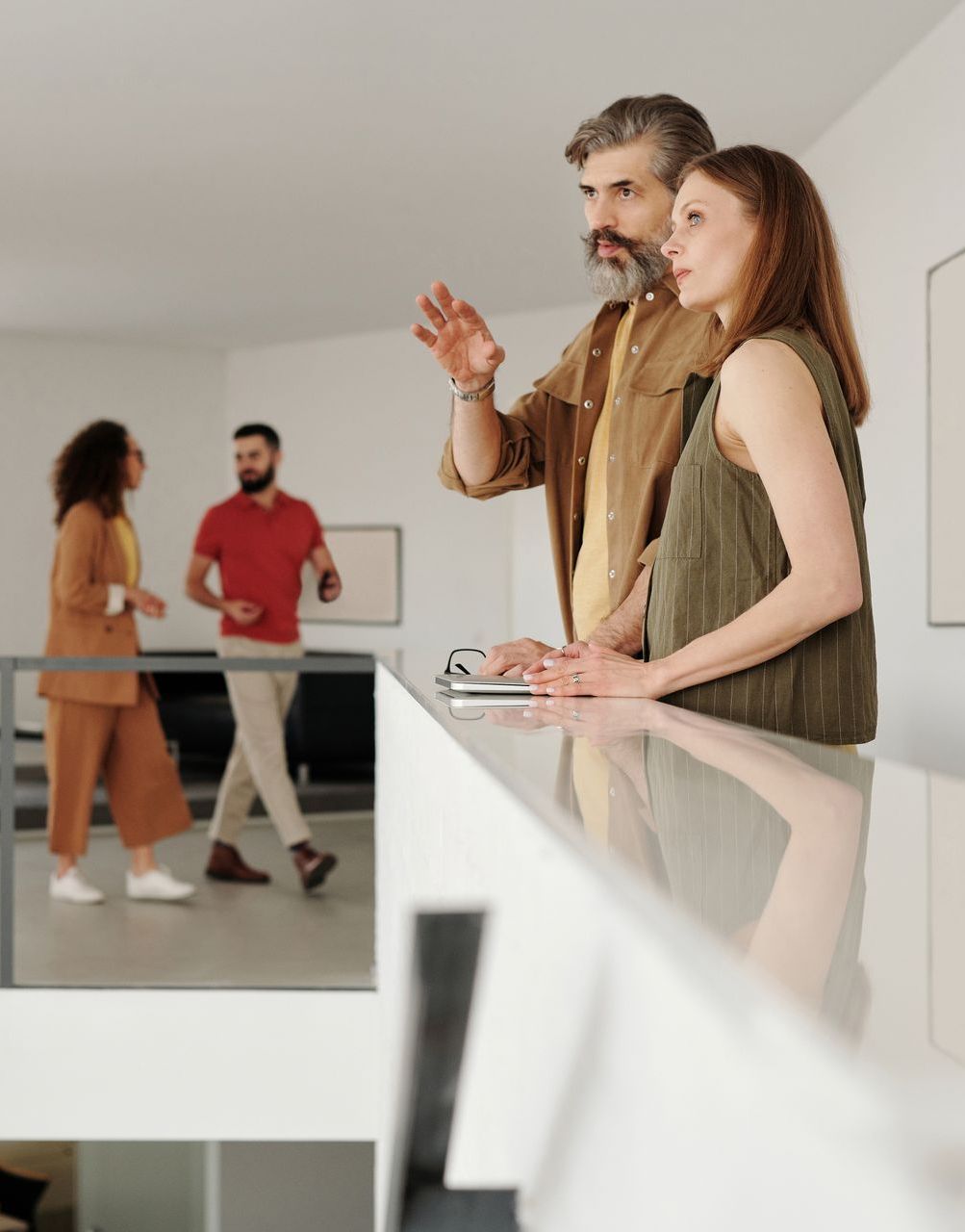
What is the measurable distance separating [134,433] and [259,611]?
4.33 m

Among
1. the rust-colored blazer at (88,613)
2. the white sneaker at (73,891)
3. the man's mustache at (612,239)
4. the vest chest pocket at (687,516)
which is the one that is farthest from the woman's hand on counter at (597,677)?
the white sneaker at (73,891)

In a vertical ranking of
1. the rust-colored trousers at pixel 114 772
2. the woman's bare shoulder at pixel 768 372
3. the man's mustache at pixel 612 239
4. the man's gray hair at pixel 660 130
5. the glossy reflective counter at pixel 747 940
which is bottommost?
the rust-colored trousers at pixel 114 772

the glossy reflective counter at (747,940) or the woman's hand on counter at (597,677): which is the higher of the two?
the woman's hand on counter at (597,677)

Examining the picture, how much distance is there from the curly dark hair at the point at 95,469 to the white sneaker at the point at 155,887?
4.21ft

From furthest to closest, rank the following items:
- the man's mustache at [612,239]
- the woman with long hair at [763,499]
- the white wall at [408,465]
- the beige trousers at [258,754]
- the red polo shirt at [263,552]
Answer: the white wall at [408,465] → the red polo shirt at [263,552] → the beige trousers at [258,754] → the man's mustache at [612,239] → the woman with long hair at [763,499]

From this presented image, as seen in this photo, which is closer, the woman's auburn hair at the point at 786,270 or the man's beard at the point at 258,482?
the woman's auburn hair at the point at 786,270

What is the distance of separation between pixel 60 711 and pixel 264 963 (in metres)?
1.16

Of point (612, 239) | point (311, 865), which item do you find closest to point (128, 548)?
point (311, 865)

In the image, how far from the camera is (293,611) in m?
5.08

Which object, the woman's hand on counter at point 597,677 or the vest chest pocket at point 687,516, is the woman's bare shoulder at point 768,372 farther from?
the woman's hand on counter at point 597,677

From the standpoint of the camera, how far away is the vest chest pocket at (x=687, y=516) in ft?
4.71

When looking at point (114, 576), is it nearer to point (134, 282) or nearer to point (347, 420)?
point (134, 282)

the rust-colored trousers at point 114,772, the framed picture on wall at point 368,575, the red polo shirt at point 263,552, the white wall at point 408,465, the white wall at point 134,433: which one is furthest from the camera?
the white wall at point 134,433

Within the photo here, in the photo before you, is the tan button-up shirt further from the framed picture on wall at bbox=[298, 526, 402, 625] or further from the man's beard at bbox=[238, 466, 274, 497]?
the framed picture on wall at bbox=[298, 526, 402, 625]
